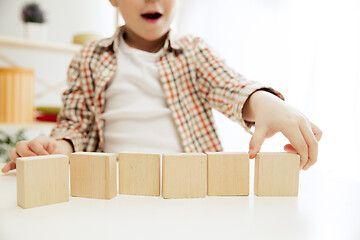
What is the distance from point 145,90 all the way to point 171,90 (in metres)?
0.08

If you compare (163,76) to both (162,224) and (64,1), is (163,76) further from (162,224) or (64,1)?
(64,1)

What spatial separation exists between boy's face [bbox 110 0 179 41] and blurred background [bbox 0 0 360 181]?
19.3 inches

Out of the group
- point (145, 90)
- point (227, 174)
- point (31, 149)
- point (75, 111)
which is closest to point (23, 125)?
point (75, 111)

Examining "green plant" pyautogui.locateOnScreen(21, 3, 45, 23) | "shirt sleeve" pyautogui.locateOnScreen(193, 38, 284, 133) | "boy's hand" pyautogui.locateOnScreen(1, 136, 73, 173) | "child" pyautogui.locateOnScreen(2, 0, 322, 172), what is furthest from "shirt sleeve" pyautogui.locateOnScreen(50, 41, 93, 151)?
"green plant" pyautogui.locateOnScreen(21, 3, 45, 23)

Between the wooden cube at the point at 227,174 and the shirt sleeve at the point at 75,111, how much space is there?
50cm

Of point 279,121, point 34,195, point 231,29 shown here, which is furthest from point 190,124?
point 231,29

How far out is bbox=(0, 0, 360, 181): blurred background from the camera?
0.98m

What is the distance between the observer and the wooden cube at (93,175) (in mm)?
481

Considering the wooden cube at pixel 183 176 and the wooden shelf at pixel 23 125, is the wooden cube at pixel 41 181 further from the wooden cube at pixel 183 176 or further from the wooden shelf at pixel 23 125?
the wooden shelf at pixel 23 125

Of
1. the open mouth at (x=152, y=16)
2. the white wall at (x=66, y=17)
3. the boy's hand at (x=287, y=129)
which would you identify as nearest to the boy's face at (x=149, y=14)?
the open mouth at (x=152, y=16)

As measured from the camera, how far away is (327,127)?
1047 mm

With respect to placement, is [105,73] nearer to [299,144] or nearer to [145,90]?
[145,90]

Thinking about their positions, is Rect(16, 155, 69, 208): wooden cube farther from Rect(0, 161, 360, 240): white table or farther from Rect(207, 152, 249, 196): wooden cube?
Rect(207, 152, 249, 196): wooden cube

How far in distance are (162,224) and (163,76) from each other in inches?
23.4
